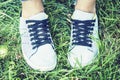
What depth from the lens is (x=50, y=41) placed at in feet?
6.49

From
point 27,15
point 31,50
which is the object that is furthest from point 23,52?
point 27,15

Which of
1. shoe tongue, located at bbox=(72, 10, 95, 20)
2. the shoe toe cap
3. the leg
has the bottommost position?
the shoe toe cap

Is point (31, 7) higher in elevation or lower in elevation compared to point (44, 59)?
higher

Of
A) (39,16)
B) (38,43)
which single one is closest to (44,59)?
(38,43)

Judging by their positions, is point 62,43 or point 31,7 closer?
point 31,7

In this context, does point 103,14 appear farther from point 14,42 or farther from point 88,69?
point 14,42

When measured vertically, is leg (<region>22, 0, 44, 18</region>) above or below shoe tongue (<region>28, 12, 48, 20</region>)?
above

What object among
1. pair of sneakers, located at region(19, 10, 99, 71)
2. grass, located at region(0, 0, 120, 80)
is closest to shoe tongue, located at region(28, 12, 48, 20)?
pair of sneakers, located at region(19, 10, 99, 71)

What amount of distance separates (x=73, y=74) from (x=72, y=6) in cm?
50

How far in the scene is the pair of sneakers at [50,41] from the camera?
1.92 meters

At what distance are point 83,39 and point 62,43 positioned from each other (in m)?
0.14

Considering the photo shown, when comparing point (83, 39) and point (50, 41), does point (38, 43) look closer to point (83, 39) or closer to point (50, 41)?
point (50, 41)

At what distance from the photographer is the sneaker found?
1.91m

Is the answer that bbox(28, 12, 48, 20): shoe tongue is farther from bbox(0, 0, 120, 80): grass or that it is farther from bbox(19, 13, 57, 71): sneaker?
bbox(0, 0, 120, 80): grass
